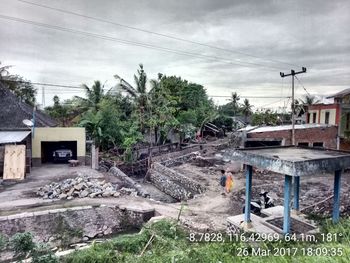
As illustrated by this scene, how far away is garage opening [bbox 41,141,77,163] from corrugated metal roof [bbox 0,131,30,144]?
346 centimetres

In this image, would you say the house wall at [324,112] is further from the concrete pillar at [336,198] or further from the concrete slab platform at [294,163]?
the concrete pillar at [336,198]

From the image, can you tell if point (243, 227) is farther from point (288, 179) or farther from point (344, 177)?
point (344, 177)

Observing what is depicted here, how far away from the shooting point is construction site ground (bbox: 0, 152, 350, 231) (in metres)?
11.0

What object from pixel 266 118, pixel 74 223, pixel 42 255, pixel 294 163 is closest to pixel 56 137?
pixel 74 223

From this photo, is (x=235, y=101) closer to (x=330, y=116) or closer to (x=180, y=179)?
(x=330, y=116)

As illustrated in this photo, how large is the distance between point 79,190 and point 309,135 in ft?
54.6

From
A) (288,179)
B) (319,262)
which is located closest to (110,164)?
(288,179)

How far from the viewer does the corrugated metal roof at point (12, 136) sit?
50.5ft

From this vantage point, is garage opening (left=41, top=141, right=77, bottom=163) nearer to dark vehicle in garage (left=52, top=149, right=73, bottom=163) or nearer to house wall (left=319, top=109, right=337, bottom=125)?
dark vehicle in garage (left=52, top=149, right=73, bottom=163)

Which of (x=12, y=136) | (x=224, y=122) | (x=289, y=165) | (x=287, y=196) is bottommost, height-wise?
(x=287, y=196)

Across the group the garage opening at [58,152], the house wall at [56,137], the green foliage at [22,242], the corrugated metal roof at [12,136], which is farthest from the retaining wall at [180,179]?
the green foliage at [22,242]

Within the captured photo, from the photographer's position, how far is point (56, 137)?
19.2 m

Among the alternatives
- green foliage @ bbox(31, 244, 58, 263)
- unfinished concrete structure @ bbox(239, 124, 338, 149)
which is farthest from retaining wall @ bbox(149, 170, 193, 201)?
green foliage @ bbox(31, 244, 58, 263)

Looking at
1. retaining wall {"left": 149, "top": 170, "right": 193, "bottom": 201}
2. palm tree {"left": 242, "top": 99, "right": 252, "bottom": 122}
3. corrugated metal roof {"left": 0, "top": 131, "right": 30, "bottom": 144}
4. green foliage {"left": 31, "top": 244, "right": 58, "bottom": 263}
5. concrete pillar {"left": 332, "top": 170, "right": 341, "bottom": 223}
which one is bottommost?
retaining wall {"left": 149, "top": 170, "right": 193, "bottom": 201}
